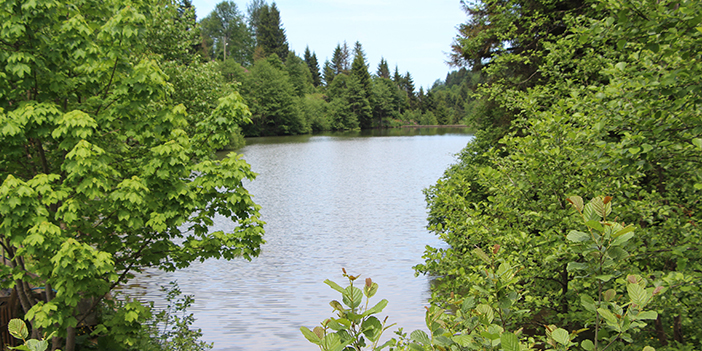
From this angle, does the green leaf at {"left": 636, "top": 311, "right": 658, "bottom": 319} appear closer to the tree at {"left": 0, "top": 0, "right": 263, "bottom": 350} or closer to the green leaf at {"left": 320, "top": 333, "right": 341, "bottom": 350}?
the green leaf at {"left": 320, "top": 333, "right": 341, "bottom": 350}

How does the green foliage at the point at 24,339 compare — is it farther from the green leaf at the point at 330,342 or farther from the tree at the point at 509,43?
the tree at the point at 509,43

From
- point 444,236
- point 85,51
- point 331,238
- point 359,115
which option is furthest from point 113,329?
point 359,115

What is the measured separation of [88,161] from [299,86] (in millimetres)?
96313

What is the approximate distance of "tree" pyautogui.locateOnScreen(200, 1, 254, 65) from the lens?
360ft

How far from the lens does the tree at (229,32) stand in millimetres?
109750

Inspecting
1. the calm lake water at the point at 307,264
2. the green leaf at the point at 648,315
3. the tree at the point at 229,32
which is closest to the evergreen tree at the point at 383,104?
the tree at the point at 229,32

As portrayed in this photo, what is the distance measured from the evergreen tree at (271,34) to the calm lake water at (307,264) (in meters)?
94.9

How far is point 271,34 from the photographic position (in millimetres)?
122125

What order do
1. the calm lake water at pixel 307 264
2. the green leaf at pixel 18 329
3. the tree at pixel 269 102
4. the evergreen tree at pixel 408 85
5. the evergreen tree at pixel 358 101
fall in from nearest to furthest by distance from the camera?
the green leaf at pixel 18 329
the calm lake water at pixel 307 264
the tree at pixel 269 102
the evergreen tree at pixel 358 101
the evergreen tree at pixel 408 85

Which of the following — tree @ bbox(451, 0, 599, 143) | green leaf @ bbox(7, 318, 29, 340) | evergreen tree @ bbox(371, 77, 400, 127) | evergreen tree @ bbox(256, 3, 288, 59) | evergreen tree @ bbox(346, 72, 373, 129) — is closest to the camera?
green leaf @ bbox(7, 318, 29, 340)

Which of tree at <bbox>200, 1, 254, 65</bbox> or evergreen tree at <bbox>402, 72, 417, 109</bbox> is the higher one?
tree at <bbox>200, 1, 254, 65</bbox>

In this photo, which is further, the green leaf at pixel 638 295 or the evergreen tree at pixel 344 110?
the evergreen tree at pixel 344 110

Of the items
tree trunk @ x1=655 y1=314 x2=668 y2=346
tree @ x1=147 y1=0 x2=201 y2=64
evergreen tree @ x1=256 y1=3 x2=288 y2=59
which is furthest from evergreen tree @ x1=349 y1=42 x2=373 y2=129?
tree trunk @ x1=655 y1=314 x2=668 y2=346

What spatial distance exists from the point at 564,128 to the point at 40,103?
669 centimetres
